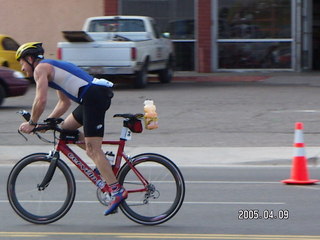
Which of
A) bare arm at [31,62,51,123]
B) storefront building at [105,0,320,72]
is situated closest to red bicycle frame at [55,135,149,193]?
bare arm at [31,62,51,123]

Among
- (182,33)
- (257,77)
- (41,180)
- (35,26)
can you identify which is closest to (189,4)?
(182,33)

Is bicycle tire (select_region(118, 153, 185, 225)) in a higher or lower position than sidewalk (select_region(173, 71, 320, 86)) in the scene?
higher

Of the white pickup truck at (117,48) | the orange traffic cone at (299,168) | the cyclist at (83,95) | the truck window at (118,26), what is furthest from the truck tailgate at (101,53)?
the cyclist at (83,95)

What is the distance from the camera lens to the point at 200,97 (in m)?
20.2

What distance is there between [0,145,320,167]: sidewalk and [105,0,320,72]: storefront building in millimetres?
14978

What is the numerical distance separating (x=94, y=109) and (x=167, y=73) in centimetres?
1756

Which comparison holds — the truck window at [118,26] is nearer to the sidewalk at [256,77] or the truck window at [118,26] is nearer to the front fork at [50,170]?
the sidewalk at [256,77]

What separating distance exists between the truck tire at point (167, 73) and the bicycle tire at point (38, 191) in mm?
17037

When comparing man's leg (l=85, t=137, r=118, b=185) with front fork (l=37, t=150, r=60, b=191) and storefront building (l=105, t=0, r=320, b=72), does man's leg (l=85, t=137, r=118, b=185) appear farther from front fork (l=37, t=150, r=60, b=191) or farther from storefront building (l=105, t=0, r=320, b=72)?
storefront building (l=105, t=0, r=320, b=72)

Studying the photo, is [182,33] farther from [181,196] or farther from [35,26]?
[181,196]

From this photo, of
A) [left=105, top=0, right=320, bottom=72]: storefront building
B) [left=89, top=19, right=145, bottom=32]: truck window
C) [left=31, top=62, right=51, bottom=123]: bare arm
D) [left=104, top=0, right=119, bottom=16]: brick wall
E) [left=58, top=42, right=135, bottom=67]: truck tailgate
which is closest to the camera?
[left=31, top=62, right=51, bottom=123]: bare arm

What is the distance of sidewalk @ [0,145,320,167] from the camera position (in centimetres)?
1126

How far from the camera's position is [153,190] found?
7336 mm

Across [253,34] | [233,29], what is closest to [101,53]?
[233,29]
